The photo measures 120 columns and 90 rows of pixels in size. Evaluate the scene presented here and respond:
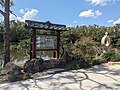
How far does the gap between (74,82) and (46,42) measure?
113 inches

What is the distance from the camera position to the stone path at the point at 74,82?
5.08 metres

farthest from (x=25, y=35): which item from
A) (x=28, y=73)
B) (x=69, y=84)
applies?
(x=69, y=84)

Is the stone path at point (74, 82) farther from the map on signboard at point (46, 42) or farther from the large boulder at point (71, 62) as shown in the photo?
the map on signboard at point (46, 42)

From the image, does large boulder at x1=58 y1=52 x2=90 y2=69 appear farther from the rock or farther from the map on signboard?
the rock

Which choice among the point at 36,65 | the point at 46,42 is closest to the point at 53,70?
the point at 36,65

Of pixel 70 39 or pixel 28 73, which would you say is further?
pixel 70 39

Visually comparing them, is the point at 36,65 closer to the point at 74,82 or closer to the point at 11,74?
the point at 11,74

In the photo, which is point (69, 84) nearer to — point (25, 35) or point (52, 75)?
point (52, 75)

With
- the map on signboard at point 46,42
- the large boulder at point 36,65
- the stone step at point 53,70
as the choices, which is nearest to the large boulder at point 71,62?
the stone step at point 53,70

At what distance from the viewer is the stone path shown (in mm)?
5078

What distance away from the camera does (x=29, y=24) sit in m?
7.21

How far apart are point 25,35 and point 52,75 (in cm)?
1859

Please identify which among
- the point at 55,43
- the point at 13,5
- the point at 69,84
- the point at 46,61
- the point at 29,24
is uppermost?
the point at 13,5

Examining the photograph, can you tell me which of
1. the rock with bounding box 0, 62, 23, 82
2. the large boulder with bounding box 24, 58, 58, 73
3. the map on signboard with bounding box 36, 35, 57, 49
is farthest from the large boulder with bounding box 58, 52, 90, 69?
the rock with bounding box 0, 62, 23, 82
